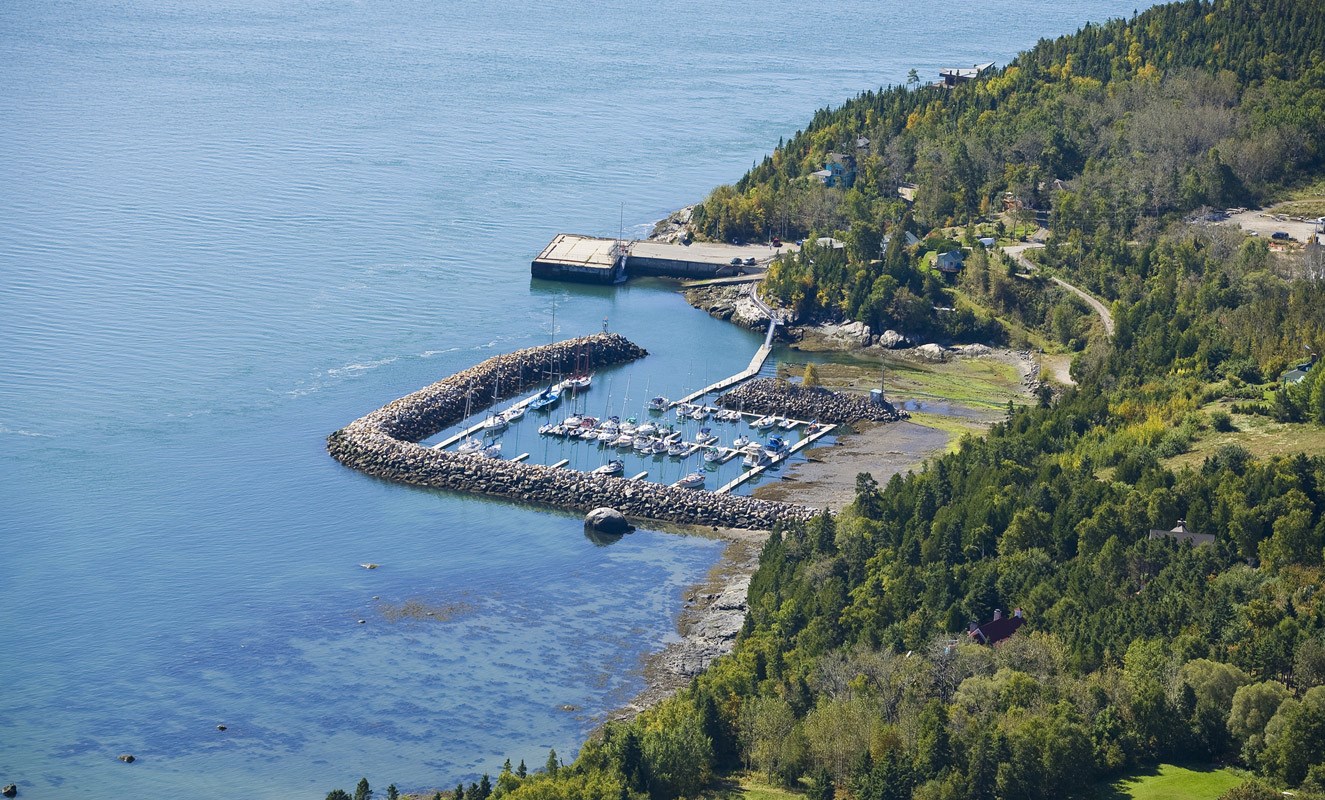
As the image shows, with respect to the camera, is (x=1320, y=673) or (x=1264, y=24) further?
(x=1264, y=24)

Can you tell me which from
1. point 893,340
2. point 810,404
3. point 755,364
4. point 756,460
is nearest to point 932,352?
point 893,340

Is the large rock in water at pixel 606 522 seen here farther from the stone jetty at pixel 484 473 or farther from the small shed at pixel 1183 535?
the small shed at pixel 1183 535

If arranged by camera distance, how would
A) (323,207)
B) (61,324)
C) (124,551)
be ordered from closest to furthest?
(124,551)
(61,324)
(323,207)

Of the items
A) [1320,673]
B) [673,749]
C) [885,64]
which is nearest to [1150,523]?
[1320,673]

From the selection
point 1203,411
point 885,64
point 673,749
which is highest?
point 885,64

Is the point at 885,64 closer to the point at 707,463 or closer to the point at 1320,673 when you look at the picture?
the point at 707,463

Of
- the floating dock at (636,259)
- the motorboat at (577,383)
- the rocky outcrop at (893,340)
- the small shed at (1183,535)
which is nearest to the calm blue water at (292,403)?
the floating dock at (636,259)

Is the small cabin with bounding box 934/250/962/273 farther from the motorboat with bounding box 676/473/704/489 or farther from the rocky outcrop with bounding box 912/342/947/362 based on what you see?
the motorboat with bounding box 676/473/704/489
